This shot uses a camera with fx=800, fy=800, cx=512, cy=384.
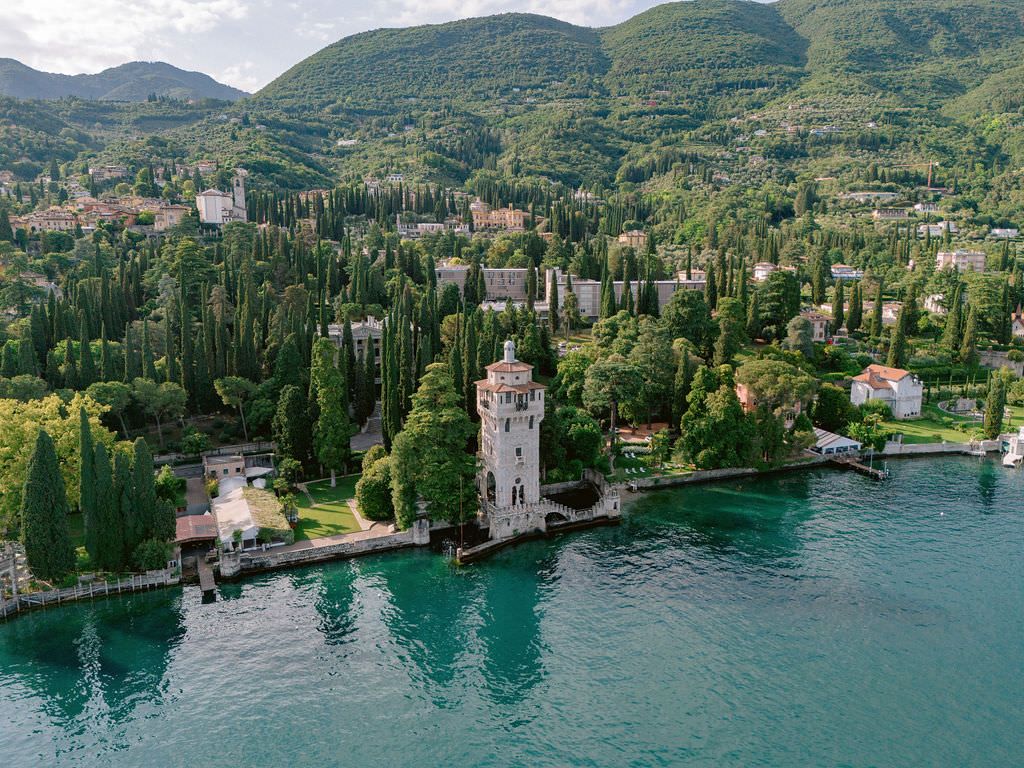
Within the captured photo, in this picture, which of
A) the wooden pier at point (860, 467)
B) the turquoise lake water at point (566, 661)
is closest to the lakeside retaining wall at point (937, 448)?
the wooden pier at point (860, 467)

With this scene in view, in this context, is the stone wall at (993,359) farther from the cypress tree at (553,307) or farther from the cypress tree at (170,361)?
the cypress tree at (170,361)

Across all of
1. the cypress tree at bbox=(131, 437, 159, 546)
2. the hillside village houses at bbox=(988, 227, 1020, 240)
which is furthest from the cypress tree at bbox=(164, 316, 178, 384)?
the hillside village houses at bbox=(988, 227, 1020, 240)

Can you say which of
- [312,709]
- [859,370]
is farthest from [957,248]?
[312,709]

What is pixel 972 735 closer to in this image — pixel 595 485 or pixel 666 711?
pixel 666 711

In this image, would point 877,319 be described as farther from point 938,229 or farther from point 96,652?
point 96,652

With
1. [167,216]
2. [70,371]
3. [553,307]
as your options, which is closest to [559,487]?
[553,307]
